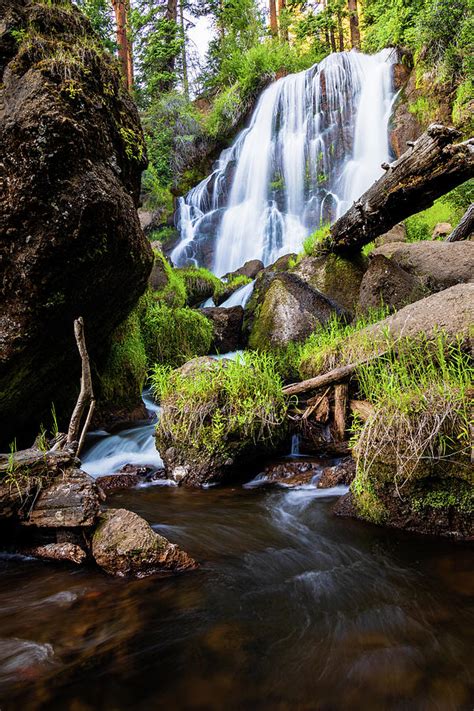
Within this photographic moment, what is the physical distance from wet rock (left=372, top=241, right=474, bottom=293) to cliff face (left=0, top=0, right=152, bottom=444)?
3.87 m

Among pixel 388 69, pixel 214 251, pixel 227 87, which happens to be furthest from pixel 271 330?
pixel 227 87

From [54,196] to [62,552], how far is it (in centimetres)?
276

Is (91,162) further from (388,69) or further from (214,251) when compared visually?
(388,69)

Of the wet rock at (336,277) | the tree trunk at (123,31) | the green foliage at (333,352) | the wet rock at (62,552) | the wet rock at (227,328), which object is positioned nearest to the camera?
the wet rock at (62,552)

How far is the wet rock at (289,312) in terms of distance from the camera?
658 centimetres

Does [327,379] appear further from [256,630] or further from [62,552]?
[62,552]

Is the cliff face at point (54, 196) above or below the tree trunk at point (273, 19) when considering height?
below

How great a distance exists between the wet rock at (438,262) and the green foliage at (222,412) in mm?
3143

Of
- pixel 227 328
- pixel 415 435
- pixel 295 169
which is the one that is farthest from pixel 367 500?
pixel 295 169

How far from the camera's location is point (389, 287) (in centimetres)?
576

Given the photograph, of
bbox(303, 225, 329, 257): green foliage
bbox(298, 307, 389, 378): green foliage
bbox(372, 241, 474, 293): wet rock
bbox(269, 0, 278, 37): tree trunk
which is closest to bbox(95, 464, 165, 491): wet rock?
bbox(298, 307, 389, 378): green foliage

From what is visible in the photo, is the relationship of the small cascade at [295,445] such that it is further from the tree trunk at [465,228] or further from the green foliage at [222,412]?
the tree trunk at [465,228]

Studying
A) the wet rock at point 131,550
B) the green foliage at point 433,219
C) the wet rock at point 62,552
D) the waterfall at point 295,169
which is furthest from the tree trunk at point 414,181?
the waterfall at point 295,169

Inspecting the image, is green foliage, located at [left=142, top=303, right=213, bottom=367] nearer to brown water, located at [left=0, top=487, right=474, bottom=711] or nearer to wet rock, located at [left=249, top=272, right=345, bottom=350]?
wet rock, located at [left=249, top=272, right=345, bottom=350]
